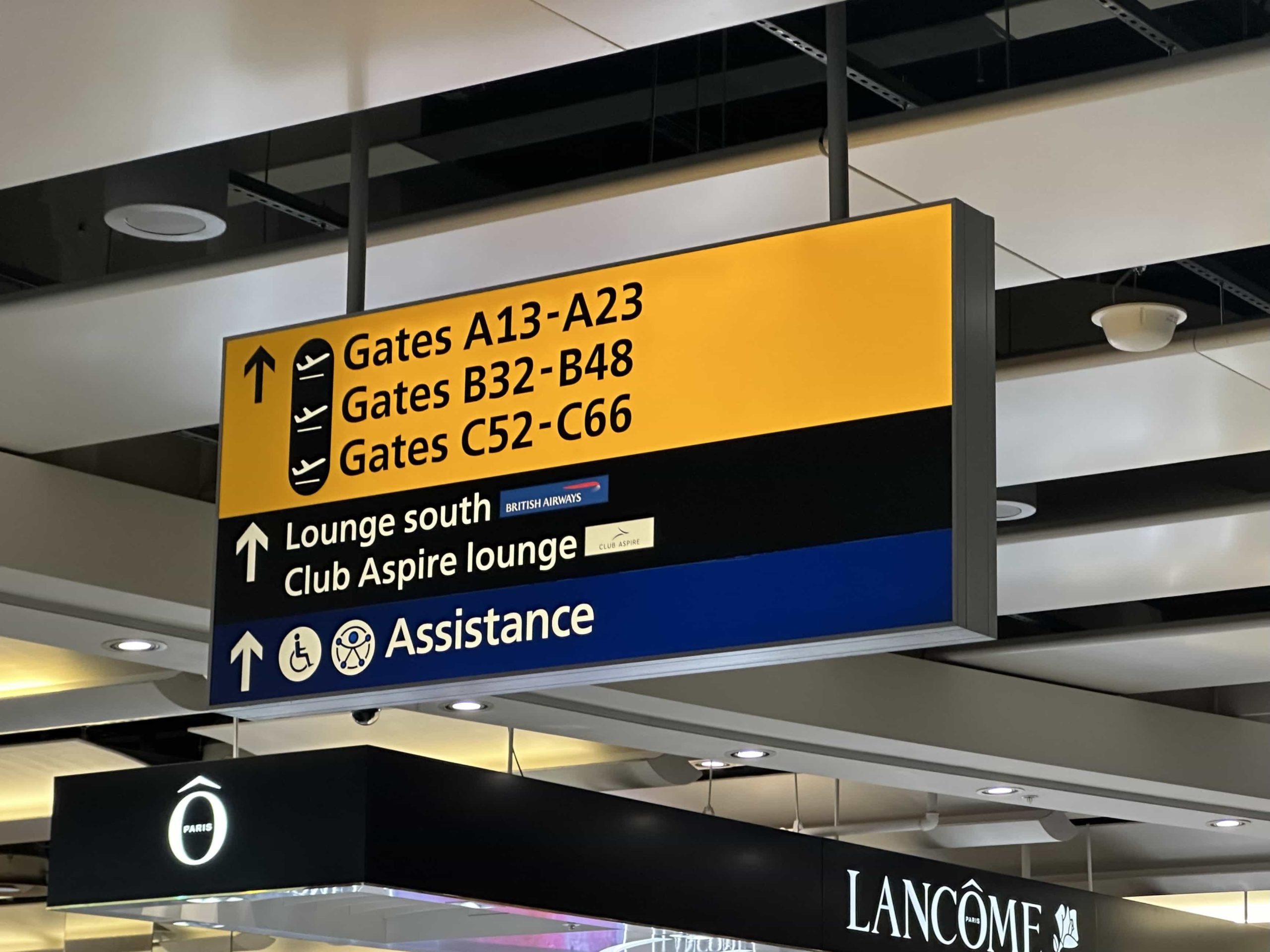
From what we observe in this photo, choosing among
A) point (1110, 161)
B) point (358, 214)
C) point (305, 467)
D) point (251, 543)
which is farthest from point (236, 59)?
point (1110, 161)

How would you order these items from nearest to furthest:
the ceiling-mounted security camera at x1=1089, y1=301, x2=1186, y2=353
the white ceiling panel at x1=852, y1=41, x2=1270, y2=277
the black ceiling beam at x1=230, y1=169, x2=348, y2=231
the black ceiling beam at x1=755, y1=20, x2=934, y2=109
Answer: the white ceiling panel at x1=852, y1=41, x2=1270, y2=277
the black ceiling beam at x1=755, y1=20, x2=934, y2=109
the black ceiling beam at x1=230, y1=169, x2=348, y2=231
the ceiling-mounted security camera at x1=1089, y1=301, x2=1186, y2=353

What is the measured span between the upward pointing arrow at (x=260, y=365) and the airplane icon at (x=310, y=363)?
0.20ft

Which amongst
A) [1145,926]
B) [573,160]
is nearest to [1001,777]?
[1145,926]

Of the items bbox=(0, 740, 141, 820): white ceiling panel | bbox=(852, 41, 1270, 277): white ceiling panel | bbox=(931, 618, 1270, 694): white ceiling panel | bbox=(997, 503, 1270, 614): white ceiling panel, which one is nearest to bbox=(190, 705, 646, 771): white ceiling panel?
bbox=(0, 740, 141, 820): white ceiling panel

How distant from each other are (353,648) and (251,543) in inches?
12.3

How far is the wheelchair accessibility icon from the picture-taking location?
3.29 meters

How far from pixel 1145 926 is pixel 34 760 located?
5116 mm

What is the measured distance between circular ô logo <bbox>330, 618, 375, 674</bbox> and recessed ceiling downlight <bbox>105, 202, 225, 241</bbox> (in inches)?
48.8

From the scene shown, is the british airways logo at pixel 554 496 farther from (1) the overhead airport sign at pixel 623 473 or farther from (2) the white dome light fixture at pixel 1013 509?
(2) the white dome light fixture at pixel 1013 509

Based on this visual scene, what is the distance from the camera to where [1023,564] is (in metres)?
6.23

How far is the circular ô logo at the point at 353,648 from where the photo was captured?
10.7 feet

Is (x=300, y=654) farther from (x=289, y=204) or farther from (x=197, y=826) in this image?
(x=197, y=826)

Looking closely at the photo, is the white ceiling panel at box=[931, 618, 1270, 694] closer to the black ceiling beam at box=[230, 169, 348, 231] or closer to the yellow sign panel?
the black ceiling beam at box=[230, 169, 348, 231]

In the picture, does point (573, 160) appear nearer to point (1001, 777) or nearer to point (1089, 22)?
point (1089, 22)
